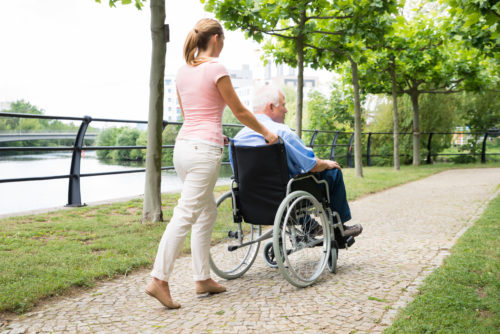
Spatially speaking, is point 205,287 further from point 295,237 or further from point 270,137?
point 270,137

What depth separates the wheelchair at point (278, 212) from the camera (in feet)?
9.89

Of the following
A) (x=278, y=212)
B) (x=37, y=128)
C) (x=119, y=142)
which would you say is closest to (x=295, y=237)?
(x=278, y=212)

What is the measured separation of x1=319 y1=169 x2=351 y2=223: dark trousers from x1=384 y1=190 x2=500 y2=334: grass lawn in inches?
29.6

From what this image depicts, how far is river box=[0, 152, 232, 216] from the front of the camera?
556 cm

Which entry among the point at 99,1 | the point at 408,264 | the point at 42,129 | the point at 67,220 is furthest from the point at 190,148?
the point at 42,129

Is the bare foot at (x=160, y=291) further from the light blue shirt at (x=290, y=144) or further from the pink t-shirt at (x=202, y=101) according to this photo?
the light blue shirt at (x=290, y=144)

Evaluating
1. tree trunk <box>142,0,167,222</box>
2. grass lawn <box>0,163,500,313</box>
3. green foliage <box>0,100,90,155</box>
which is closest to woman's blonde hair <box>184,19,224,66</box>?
grass lawn <box>0,163,500,313</box>

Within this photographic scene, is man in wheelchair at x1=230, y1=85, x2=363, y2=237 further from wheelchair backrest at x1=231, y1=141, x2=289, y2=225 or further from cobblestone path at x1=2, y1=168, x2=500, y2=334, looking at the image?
cobblestone path at x1=2, y1=168, x2=500, y2=334

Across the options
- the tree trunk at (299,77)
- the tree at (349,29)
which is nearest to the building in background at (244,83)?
the tree at (349,29)

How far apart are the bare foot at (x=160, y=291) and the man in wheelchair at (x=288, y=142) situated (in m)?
1.06

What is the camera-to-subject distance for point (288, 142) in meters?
3.12

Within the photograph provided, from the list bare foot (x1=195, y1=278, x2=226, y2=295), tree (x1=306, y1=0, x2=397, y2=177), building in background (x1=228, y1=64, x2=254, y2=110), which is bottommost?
bare foot (x1=195, y1=278, x2=226, y2=295)

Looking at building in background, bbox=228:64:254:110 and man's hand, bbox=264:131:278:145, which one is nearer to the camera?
man's hand, bbox=264:131:278:145

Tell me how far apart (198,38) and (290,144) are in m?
0.92
